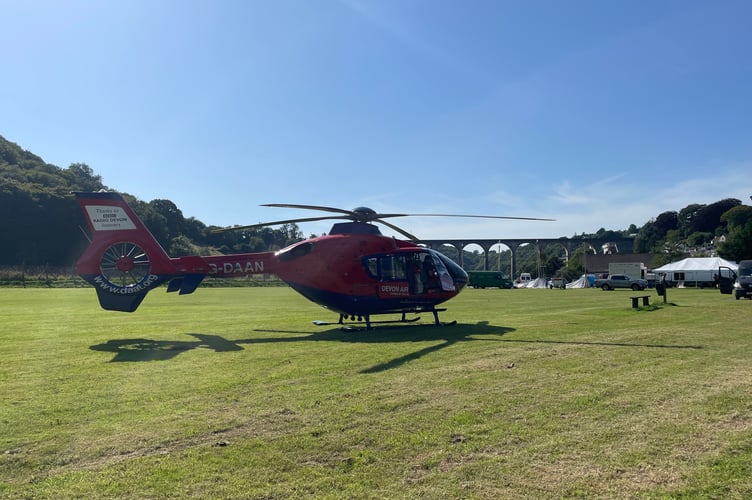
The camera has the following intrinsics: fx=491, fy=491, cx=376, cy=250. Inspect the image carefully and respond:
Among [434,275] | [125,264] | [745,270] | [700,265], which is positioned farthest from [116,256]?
[700,265]

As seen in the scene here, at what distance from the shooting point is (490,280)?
68.2 meters

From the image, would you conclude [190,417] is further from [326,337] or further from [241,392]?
[326,337]

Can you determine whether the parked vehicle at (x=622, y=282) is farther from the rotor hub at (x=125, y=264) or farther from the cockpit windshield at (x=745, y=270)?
the rotor hub at (x=125, y=264)

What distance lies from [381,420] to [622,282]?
51172 mm

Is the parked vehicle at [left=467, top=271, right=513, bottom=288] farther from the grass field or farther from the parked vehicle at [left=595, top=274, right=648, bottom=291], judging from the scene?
the grass field

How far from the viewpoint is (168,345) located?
1188 centimetres

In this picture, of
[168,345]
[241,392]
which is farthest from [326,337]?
[241,392]

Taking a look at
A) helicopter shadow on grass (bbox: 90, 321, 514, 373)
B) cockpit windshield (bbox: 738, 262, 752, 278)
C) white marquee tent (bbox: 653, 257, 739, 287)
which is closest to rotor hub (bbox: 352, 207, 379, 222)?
helicopter shadow on grass (bbox: 90, 321, 514, 373)

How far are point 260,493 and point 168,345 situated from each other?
29.8 ft

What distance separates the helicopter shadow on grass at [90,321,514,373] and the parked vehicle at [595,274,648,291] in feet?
131

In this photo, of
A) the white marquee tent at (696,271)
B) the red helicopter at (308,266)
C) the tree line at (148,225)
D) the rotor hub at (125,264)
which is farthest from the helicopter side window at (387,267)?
the tree line at (148,225)

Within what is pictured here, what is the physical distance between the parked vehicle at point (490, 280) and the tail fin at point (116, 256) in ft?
185

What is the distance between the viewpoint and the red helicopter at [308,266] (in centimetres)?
1322

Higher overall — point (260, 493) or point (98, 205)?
point (98, 205)
